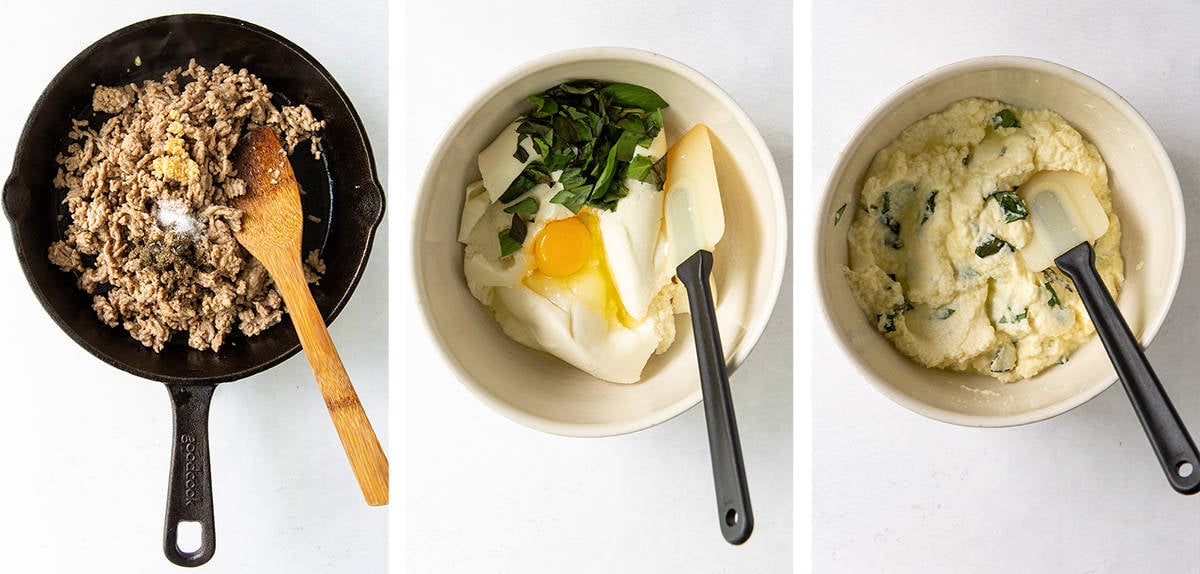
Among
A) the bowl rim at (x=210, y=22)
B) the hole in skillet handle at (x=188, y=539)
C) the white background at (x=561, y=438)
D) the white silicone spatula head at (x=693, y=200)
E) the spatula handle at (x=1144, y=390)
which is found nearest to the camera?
the spatula handle at (x=1144, y=390)

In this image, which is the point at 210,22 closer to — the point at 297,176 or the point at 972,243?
the point at 297,176

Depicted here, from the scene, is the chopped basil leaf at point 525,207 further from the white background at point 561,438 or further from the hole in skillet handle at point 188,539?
the hole in skillet handle at point 188,539

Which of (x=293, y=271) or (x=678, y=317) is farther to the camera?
(x=293, y=271)

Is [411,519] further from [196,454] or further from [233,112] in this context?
[233,112]

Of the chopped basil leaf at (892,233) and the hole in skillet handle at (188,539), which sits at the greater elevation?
the chopped basil leaf at (892,233)

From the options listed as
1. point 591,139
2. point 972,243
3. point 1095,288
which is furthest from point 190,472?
point 1095,288

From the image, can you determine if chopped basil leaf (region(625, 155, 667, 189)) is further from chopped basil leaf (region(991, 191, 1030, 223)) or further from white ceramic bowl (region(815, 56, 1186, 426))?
chopped basil leaf (region(991, 191, 1030, 223))

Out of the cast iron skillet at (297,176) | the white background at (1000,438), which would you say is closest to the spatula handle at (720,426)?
the white background at (1000,438)

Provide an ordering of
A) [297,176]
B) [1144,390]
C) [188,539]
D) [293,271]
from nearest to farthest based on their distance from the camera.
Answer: [1144,390], [293,271], [297,176], [188,539]
